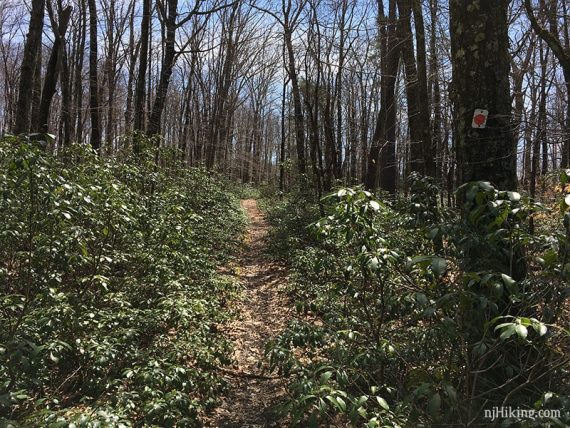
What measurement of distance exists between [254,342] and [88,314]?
2.50 m

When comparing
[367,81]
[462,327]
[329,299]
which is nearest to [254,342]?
[329,299]

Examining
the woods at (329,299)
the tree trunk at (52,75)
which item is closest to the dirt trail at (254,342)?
the woods at (329,299)

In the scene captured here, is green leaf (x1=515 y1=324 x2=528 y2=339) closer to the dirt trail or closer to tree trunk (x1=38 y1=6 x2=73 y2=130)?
the dirt trail

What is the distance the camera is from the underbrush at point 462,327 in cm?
216

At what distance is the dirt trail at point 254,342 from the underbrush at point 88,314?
0.28 meters

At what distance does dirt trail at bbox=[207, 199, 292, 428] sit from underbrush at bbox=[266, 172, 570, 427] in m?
0.59

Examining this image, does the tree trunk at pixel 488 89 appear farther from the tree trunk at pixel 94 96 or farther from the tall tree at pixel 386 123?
the tree trunk at pixel 94 96

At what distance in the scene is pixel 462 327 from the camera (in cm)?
252

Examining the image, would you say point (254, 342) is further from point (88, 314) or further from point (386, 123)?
point (386, 123)

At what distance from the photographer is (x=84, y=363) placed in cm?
388

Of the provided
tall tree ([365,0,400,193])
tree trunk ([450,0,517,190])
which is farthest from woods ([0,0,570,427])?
tall tree ([365,0,400,193])

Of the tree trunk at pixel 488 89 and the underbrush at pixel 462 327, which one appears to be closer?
the underbrush at pixel 462 327

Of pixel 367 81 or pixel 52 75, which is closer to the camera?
pixel 52 75

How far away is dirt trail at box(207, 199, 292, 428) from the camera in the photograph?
13.3 feet
